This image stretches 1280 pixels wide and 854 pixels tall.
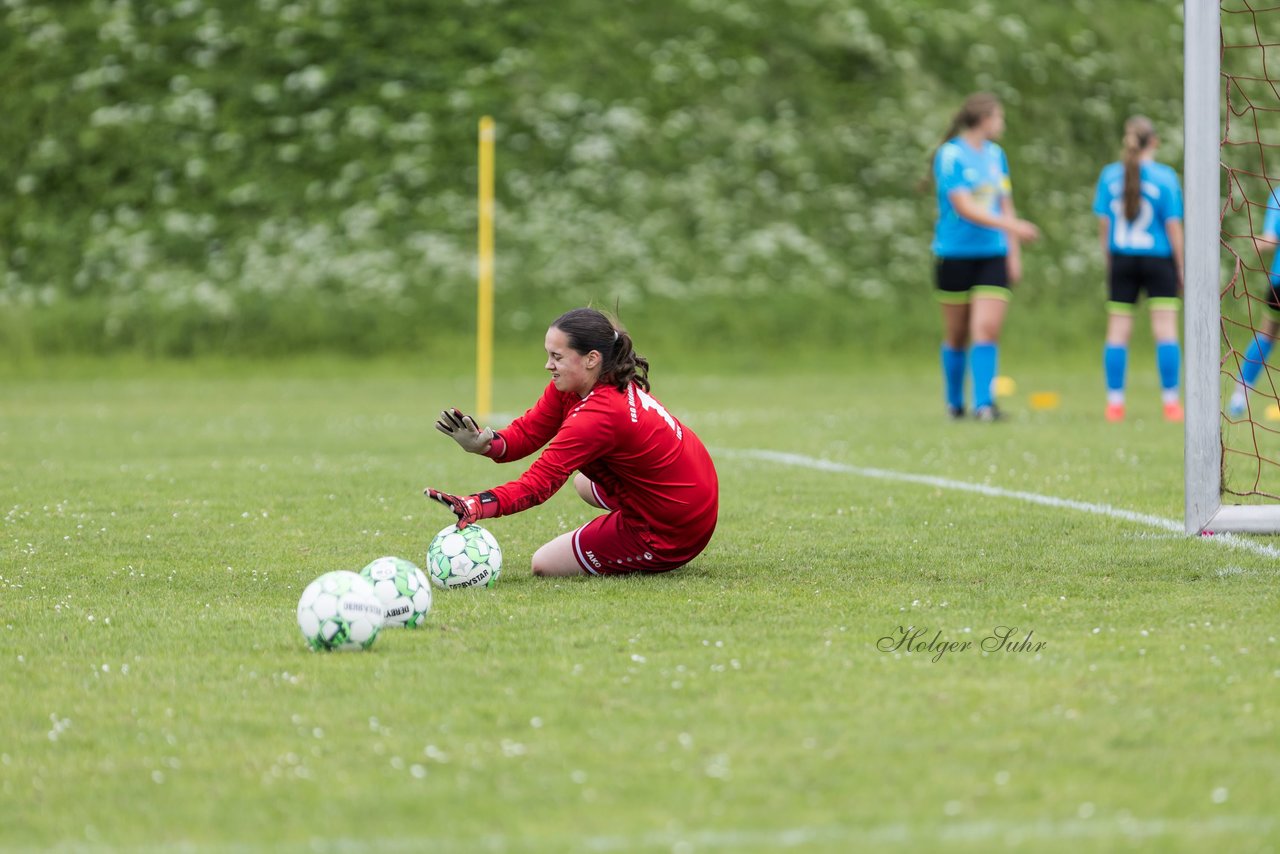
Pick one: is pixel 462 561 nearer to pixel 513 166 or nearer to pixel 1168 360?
pixel 1168 360

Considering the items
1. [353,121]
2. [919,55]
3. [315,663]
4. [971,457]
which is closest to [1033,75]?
[919,55]

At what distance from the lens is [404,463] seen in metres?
11.1

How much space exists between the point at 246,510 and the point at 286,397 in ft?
33.4

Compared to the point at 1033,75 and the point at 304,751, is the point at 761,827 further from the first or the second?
the point at 1033,75

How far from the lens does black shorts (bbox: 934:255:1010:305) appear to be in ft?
44.4

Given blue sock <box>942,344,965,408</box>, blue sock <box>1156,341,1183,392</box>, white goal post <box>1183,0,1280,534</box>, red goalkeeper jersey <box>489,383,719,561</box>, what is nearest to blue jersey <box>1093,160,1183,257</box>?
blue sock <box>1156,341,1183,392</box>

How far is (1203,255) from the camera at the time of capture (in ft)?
22.7

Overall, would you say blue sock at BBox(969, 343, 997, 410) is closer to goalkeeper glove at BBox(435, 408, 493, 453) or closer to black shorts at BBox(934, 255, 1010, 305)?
A: black shorts at BBox(934, 255, 1010, 305)

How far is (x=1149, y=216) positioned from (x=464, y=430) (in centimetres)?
889

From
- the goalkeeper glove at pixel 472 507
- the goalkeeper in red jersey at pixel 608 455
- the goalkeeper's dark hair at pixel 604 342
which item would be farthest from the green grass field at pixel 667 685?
the goalkeeper's dark hair at pixel 604 342

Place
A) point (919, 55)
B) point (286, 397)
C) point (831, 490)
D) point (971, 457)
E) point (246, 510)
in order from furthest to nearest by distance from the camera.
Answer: point (919, 55)
point (286, 397)
point (971, 457)
point (831, 490)
point (246, 510)

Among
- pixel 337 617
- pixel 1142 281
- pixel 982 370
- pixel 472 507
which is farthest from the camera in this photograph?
pixel 982 370

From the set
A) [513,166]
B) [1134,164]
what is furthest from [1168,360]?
[513,166]

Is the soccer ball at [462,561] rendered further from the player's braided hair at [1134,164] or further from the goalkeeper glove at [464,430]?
the player's braided hair at [1134,164]
